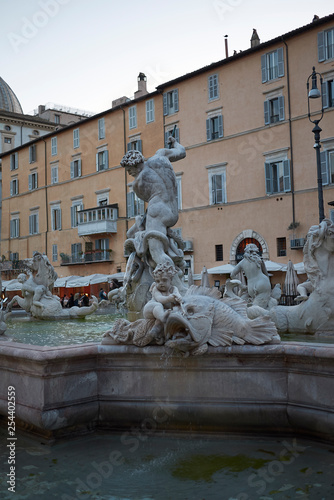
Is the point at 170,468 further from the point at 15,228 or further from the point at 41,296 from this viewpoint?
the point at 15,228

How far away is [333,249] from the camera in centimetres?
494

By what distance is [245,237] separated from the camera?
2797cm

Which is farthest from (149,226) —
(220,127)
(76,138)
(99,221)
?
(76,138)

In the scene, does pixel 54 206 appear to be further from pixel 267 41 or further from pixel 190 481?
pixel 190 481

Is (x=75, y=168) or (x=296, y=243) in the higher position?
(x=75, y=168)

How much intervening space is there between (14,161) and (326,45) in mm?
28956

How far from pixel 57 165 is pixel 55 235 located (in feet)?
17.6

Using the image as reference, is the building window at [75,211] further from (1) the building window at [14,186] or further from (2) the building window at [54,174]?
(1) the building window at [14,186]

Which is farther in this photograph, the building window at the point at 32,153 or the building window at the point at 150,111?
the building window at the point at 32,153

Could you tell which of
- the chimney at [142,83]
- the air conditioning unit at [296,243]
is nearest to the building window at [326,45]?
the air conditioning unit at [296,243]

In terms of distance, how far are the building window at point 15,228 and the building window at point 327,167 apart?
27.9m

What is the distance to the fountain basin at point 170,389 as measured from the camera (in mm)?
3410

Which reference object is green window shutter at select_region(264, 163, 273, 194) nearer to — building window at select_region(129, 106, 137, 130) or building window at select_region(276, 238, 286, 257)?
building window at select_region(276, 238, 286, 257)

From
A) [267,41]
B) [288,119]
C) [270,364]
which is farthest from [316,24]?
[270,364]
